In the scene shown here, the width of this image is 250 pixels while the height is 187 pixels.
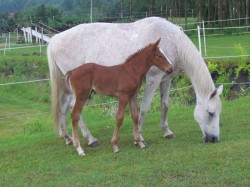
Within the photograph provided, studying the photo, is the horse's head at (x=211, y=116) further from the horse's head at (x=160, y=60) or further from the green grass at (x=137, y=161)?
the horse's head at (x=160, y=60)

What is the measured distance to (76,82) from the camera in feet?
19.4

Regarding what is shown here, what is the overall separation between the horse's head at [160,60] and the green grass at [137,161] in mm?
1028

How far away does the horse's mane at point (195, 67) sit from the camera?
20.7 ft

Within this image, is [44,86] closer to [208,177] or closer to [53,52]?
[53,52]

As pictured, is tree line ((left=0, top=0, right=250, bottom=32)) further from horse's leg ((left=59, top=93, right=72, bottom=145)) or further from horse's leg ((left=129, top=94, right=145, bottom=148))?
horse's leg ((left=129, top=94, right=145, bottom=148))

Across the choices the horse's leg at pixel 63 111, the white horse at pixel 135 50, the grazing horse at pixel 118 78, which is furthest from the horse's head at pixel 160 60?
the horse's leg at pixel 63 111

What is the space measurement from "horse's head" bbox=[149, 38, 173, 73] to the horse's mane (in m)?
0.63

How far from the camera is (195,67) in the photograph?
20.9 feet

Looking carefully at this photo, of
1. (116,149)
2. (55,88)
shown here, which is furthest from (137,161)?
(55,88)

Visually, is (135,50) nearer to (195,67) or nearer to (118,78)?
(118,78)

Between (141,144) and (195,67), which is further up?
(195,67)

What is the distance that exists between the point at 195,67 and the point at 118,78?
3.76 feet

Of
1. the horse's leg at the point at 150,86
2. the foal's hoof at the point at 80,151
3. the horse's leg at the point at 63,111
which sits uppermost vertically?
the horse's leg at the point at 150,86

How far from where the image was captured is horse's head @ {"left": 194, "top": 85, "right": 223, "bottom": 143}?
618 cm
